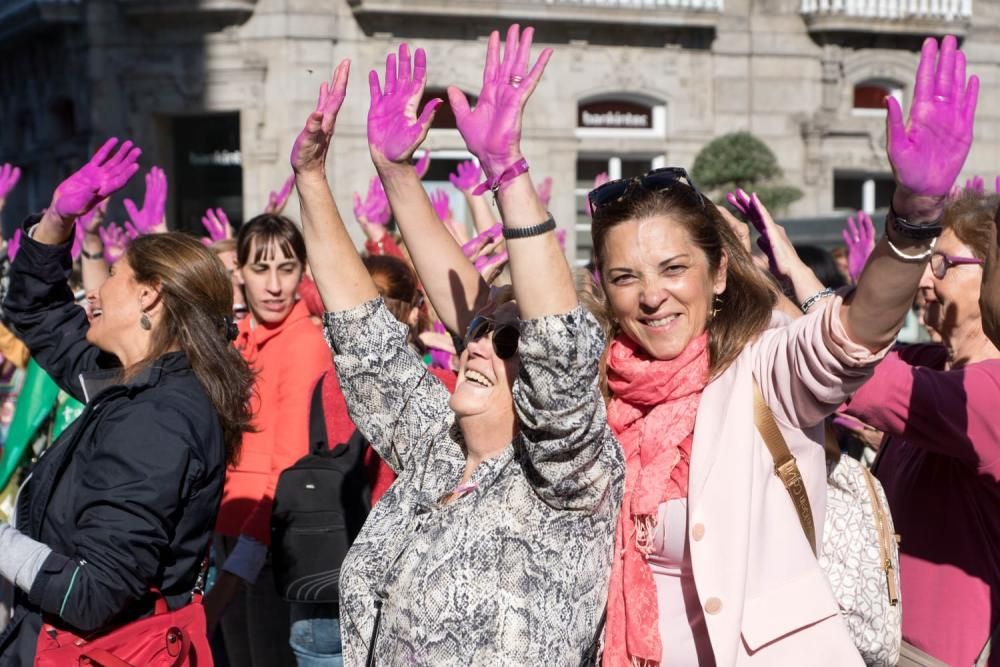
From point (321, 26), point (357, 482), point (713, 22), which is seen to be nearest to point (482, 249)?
point (357, 482)

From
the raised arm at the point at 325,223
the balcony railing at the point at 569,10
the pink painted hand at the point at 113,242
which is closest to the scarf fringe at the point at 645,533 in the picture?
the raised arm at the point at 325,223

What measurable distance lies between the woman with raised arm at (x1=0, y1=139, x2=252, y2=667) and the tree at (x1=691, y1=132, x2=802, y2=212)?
50.2 ft

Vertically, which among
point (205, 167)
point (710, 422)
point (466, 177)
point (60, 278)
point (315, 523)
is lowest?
point (315, 523)

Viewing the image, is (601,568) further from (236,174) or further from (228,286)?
(236,174)

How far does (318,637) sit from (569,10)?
15.6 m

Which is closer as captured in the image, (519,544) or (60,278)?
(519,544)

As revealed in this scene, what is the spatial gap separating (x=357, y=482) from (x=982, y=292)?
201cm

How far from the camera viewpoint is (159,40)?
18.2 metres

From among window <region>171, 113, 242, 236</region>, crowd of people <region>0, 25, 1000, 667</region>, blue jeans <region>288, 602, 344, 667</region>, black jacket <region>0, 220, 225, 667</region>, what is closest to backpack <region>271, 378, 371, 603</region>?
crowd of people <region>0, 25, 1000, 667</region>

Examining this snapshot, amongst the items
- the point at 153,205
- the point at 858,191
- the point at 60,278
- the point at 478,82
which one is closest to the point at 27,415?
the point at 153,205

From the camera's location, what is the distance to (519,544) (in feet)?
8.11

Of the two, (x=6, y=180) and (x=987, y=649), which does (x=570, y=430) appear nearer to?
(x=987, y=649)

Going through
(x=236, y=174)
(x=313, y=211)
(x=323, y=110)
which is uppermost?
(x=236, y=174)

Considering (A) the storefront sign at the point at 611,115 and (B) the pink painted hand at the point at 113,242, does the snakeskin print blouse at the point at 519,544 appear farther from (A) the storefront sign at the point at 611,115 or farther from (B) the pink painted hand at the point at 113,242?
(A) the storefront sign at the point at 611,115
